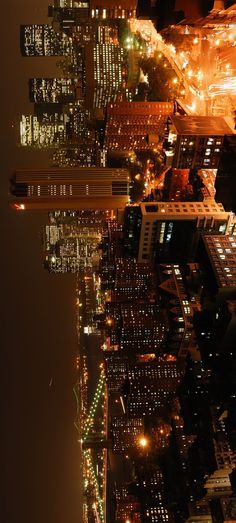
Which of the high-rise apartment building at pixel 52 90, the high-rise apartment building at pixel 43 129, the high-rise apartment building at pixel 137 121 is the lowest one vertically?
the high-rise apartment building at pixel 137 121

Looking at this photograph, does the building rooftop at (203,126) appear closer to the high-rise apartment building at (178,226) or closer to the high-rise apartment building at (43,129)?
the high-rise apartment building at (178,226)

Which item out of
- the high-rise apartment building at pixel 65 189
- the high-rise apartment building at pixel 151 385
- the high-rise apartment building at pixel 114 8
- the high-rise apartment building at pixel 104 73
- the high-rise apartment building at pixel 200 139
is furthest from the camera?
the high-rise apartment building at pixel 104 73

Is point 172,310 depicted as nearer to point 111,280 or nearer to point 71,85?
point 111,280

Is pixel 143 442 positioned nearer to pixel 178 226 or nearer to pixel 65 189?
pixel 178 226

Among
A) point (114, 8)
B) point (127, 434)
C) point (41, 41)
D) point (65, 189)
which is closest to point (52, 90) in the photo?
point (41, 41)

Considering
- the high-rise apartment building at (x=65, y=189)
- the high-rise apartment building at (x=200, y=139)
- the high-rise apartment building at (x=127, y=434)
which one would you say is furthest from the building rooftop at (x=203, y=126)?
the high-rise apartment building at (x=127, y=434)
